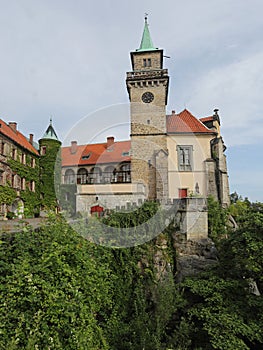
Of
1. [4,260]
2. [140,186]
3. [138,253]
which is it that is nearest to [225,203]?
[140,186]

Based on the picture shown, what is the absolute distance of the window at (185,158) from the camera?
23.0 meters

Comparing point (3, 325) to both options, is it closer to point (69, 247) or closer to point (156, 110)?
point (69, 247)

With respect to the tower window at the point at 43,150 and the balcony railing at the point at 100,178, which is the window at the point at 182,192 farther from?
the tower window at the point at 43,150

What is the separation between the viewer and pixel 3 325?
4434mm

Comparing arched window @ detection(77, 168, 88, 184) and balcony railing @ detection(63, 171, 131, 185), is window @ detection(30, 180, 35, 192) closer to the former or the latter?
balcony railing @ detection(63, 171, 131, 185)

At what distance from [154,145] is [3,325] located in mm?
20239

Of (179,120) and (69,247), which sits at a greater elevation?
(179,120)

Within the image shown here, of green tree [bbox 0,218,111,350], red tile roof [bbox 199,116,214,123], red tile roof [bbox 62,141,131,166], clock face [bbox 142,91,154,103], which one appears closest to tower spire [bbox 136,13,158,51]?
clock face [bbox 142,91,154,103]

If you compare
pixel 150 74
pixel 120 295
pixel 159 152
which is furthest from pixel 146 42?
pixel 120 295

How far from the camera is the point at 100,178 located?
3275 cm

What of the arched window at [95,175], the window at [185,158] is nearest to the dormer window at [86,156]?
the arched window at [95,175]

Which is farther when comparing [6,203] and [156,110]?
[156,110]

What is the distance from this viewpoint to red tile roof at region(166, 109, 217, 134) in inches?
923

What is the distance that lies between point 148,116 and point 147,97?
1861 millimetres
